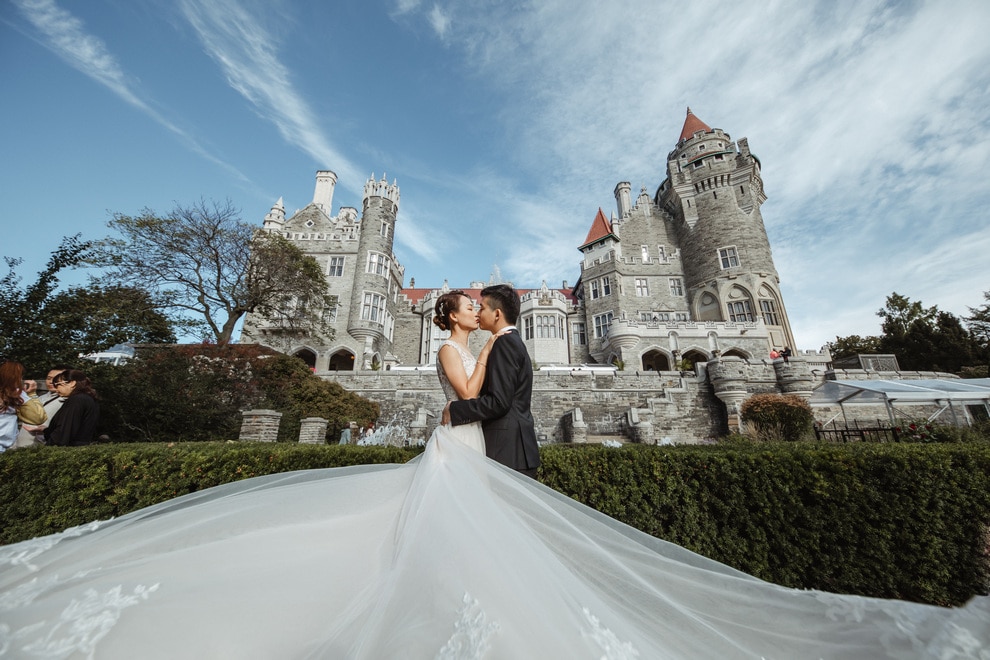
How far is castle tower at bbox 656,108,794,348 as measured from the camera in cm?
2912

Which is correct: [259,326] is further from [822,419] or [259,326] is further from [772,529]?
[822,419]

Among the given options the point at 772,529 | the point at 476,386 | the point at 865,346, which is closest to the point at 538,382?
the point at 772,529

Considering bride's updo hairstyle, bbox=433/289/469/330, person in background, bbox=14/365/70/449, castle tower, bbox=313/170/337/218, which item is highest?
castle tower, bbox=313/170/337/218

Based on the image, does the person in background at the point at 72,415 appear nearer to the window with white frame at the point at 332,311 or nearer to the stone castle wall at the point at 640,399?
the stone castle wall at the point at 640,399

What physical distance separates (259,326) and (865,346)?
176ft

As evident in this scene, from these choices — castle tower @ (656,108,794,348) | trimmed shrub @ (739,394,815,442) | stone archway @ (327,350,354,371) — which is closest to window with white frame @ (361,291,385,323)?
stone archway @ (327,350,354,371)

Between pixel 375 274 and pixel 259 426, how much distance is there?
860 inches

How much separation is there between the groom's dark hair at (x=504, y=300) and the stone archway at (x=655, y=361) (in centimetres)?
2808

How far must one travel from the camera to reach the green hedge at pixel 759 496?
12.3 feet

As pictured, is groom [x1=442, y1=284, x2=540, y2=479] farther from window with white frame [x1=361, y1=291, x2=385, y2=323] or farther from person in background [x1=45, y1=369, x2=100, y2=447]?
window with white frame [x1=361, y1=291, x2=385, y2=323]

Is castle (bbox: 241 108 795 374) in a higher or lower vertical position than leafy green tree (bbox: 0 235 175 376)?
higher

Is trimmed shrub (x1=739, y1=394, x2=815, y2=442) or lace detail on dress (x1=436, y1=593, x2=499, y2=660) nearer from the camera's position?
lace detail on dress (x1=436, y1=593, x2=499, y2=660)

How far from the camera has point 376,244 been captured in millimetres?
30531

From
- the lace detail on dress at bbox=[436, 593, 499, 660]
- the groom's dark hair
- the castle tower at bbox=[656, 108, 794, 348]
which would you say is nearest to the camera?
the lace detail on dress at bbox=[436, 593, 499, 660]
